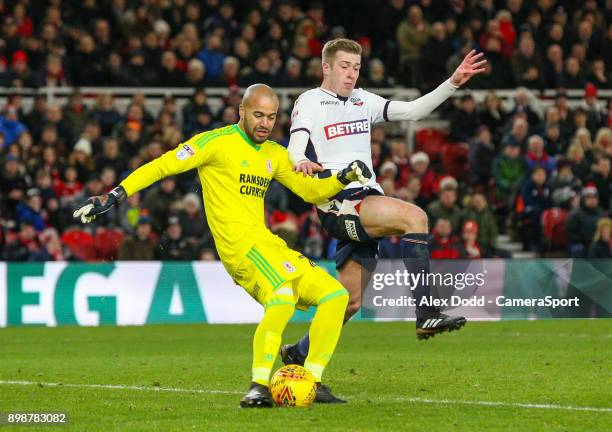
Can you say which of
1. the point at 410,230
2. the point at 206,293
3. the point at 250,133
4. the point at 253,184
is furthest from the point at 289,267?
the point at 206,293

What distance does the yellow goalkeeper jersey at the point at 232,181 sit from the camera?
9562 millimetres

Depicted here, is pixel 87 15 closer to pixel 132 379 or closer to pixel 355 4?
pixel 355 4

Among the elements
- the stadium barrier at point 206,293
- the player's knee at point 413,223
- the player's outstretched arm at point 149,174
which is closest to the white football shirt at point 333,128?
the player's knee at point 413,223

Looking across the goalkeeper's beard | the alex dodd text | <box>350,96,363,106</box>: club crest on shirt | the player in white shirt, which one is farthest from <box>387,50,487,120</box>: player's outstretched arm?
the alex dodd text

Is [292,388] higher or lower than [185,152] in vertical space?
lower

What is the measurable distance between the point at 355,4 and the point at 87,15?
550 centimetres

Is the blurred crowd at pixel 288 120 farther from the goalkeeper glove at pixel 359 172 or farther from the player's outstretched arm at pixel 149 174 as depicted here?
the player's outstretched arm at pixel 149 174

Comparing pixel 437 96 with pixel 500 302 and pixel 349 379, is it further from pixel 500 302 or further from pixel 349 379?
pixel 500 302

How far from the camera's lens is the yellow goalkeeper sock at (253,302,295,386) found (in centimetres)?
920

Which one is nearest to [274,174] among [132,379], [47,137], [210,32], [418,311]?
[418,311]

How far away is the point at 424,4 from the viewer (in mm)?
25984

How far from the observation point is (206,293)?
62.3 ft

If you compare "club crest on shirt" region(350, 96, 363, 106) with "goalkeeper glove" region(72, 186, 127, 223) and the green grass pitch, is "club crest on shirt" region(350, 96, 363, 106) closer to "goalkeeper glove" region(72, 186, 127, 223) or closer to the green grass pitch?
the green grass pitch

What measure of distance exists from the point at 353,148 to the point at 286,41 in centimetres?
1396
